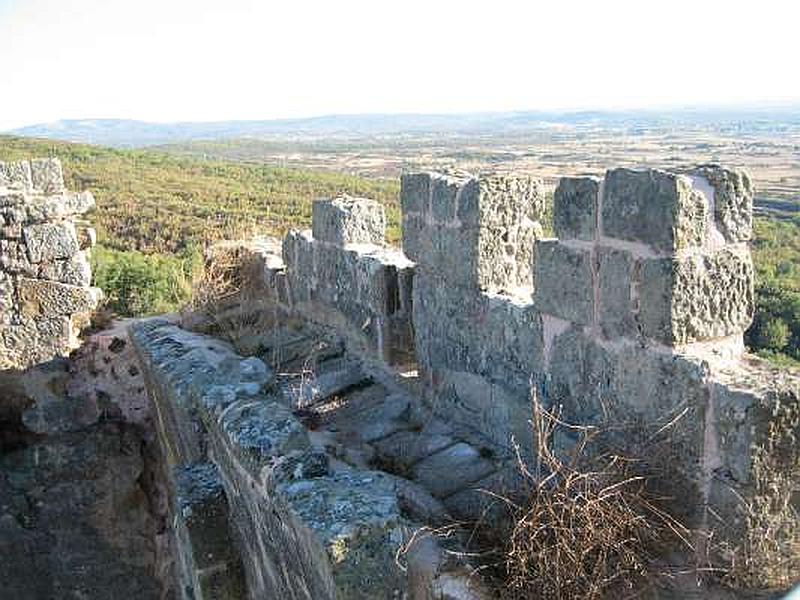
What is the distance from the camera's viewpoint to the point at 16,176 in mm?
7117

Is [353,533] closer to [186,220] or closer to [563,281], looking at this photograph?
[563,281]

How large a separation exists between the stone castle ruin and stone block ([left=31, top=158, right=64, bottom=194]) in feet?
6.41

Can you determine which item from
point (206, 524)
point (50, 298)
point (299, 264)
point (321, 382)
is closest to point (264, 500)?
point (206, 524)

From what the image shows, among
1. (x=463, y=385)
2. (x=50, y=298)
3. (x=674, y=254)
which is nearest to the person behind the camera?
(x=674, y=254)

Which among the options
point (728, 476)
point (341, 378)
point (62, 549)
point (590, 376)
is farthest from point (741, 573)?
point (62, 549)

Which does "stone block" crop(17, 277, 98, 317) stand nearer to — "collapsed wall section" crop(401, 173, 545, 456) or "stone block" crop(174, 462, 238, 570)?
"stone block" crop(174, 462, 238, 570)

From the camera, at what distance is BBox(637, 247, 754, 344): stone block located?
114 inches

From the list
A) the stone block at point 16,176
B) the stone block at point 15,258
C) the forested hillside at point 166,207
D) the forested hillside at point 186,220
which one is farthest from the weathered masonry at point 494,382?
the forested hillside at point 166,207

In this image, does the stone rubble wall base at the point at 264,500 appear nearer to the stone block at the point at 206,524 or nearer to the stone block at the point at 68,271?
the stone block at the point at 206,524

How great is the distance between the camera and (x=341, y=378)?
5.41 meters

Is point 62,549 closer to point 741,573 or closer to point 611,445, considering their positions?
point 611,445

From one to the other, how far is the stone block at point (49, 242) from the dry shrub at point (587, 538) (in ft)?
17.4

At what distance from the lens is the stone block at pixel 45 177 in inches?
282

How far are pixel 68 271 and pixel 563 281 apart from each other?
16.2 feet
